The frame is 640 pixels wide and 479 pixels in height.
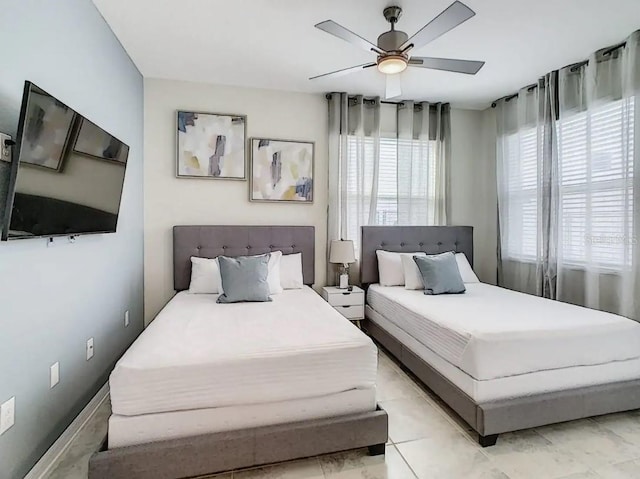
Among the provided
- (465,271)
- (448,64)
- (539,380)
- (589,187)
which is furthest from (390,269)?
(448,64)

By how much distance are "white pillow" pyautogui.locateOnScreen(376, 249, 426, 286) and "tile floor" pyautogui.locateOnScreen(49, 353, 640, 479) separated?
1618 millimetres

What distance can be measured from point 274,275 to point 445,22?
247 centimetres

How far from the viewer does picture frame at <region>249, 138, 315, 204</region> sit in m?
3.84

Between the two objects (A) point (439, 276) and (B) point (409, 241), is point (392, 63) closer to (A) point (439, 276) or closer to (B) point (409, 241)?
(A) point (439, 276)

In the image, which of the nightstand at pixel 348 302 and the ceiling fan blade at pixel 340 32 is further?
the nightstand at pixel 348 302

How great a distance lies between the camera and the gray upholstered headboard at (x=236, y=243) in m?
3.59

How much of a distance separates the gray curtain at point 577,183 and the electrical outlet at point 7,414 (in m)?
4.17

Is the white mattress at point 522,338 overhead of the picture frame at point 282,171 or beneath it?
beneath

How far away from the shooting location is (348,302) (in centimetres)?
372

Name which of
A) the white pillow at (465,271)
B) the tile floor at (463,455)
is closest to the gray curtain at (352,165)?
the white pillow at (465,271)

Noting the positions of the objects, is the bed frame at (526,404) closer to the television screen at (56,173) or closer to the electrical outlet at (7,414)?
the electrical outlet at (7,414)

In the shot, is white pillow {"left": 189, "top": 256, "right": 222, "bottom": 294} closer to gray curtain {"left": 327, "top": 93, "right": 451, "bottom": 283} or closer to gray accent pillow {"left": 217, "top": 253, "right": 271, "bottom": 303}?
gray accent pillow {"left": 217, "top": 253, "right": 271, "bottom": 303}

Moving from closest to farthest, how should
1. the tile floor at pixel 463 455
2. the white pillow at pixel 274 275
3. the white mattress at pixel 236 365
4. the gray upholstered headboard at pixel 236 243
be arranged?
the white mattress at pixel 236 365 → the tile floor at pixel 463 455 → the white pillow at pixel 274 275 → the gray upholstered headboard at pixel 236 243

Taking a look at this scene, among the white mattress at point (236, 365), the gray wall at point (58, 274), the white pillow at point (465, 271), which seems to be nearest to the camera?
the gray wall at point (58, 274)
